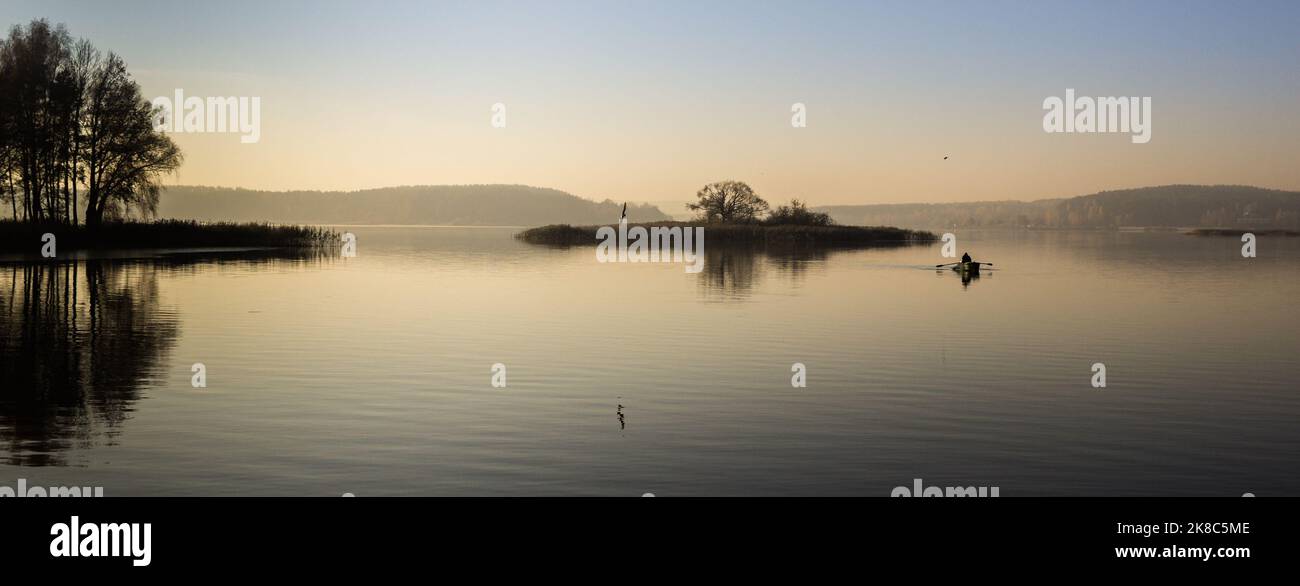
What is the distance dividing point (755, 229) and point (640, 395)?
124 metres

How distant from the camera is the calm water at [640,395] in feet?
46.6

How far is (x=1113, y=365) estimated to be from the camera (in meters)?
25.4

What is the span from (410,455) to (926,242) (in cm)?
14753

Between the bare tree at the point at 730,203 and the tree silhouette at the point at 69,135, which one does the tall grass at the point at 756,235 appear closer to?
the bare tree at the point at 730,203

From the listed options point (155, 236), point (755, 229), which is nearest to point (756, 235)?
point (755, 229)

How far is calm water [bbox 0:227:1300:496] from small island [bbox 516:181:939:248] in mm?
97799

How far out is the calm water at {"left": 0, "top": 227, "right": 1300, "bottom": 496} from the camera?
14211 millimetres

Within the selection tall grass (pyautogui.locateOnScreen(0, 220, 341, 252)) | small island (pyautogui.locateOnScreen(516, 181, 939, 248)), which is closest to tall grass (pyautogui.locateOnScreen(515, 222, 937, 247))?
small island (pyautogui.locateOnScreen(516, 181, 939, 248))

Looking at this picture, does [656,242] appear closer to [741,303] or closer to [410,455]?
[741,303]

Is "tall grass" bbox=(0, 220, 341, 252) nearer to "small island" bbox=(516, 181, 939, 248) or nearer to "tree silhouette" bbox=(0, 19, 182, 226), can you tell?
"tree silhouette" bbox=(0, 19, 182, 226)

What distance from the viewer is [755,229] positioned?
143250 millimetres

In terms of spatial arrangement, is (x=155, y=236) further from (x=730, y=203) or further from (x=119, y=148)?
(x=730, y=203)
